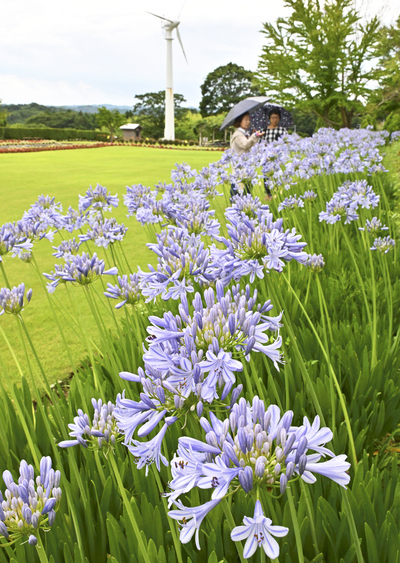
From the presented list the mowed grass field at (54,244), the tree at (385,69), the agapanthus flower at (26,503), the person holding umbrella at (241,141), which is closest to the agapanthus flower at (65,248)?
the mowed grass field at (54,244)

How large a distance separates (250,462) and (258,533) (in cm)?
12

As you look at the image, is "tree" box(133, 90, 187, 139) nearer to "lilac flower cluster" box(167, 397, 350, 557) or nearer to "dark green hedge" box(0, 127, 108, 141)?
"dark green hedge" box(0, 127, 108, 141)

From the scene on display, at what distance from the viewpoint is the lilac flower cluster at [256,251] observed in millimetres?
1307

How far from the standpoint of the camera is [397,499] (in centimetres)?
134

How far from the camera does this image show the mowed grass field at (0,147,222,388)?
3.60 m

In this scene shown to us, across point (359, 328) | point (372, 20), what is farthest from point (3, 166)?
point (372, 20)

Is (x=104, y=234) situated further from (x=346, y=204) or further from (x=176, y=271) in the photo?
(x=346, y=204)

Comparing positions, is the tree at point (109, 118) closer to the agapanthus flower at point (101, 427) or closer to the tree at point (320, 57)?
the tree at point (320, 57)

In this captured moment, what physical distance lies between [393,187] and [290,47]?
2146cm

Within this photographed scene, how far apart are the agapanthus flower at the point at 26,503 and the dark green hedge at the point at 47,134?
4986 centimetres

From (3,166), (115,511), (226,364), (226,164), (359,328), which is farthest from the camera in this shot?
(3,166)

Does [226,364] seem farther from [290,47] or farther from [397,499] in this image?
[290,47]

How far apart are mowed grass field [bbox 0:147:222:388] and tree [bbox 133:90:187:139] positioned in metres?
47.0

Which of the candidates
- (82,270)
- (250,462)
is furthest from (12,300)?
(250,462)
